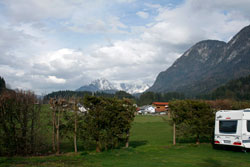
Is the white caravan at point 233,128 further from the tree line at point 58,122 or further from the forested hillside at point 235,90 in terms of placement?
the forested hillside at point 235,90

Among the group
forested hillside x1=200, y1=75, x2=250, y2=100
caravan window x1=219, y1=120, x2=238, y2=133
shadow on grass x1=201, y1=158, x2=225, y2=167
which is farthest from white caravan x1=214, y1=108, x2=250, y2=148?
forested hillside x1=200, y1=75, x2=250, y2=100

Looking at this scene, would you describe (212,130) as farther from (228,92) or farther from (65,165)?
(228,92)

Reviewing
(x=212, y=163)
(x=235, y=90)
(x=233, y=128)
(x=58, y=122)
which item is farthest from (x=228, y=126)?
(x=235, y=90)

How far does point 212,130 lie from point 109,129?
321 inches

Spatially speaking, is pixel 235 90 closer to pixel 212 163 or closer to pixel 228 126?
pixel 228 126

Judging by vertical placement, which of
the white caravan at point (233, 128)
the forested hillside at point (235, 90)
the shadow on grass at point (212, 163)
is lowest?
the shadow on grass at point (212, 163)

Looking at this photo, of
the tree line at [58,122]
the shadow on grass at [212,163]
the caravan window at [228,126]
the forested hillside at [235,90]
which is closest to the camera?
the shadow on grass at [212,163]

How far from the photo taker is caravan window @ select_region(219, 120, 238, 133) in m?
14.9

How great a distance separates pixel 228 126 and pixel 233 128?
44 centimetres

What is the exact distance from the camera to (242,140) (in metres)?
14.2

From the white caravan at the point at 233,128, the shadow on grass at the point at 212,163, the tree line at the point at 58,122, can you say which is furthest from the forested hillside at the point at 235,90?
the shadow on grass at the point at 212,163

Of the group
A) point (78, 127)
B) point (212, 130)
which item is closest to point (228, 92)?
point (212, 130)

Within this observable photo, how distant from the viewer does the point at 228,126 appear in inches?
603

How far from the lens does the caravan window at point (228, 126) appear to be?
49.0 feet
